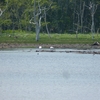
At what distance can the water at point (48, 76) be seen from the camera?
24.7 meters

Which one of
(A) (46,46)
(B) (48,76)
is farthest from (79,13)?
(B) (48,76)

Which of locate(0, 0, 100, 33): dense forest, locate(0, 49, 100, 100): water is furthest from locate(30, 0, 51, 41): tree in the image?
locate(0, 49, 100, 100): water

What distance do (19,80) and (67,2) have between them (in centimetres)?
6153

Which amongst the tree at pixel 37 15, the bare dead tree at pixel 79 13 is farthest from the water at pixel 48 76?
the bare dead tree at pixel 79 13

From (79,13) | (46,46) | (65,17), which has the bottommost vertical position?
(46,46)

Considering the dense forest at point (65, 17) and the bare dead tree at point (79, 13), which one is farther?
the bare dead tree at point (79, 13)

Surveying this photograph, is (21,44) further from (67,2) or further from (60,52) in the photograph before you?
(67,2)

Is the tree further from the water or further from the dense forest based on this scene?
the water

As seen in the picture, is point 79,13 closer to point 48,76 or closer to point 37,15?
point 37,15

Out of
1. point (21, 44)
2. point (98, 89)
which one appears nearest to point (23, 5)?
point (21, 44)

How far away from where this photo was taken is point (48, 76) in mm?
31969

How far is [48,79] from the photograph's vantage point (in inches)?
1202

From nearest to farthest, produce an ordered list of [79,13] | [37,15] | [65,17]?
[37,15] < [65,17] < [79,13]

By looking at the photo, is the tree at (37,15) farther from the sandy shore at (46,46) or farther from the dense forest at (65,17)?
the dense forest at (65,17)
